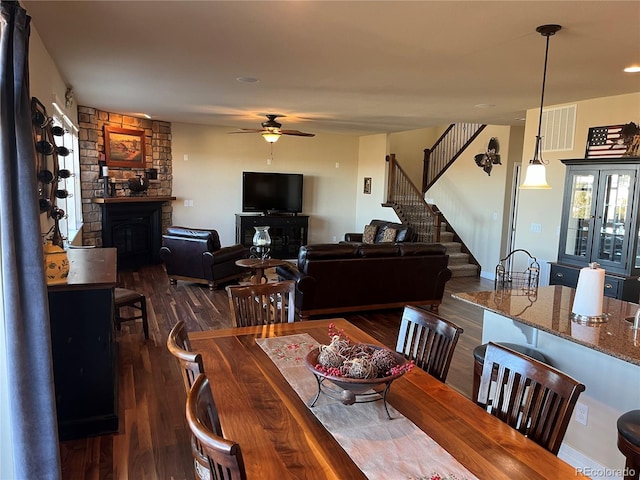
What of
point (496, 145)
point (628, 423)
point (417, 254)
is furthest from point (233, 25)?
point (496, 145)

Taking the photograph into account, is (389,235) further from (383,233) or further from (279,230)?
(279,230)

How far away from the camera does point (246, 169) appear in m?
9.35

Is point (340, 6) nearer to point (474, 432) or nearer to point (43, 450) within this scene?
point (474, 432)

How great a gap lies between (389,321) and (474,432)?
12.7ft

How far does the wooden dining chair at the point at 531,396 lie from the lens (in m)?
1.49

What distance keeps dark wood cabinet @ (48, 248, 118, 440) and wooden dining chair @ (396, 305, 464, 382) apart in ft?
5.87

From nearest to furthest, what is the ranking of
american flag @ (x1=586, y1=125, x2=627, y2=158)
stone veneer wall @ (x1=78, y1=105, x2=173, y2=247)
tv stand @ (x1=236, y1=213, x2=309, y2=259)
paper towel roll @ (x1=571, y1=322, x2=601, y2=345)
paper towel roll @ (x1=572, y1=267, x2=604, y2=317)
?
paper towel roll @ (x1=571, y1=322, x2=601, y2=345) → paper towel roll @ (x1=572, y1=267, x2=604, y2=317) → american flag @ (x1=586, y1=125, x2=627, y2=158) → stone veneer wall @ (x1=78, y1=105, x2=173, y2=247) → tv stand @ (x1=236, y1=213, x2=309, y2=259)

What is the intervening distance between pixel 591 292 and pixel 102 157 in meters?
7.57

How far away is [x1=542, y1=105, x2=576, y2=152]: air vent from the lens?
5.36m

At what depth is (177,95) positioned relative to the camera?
5.64 metres

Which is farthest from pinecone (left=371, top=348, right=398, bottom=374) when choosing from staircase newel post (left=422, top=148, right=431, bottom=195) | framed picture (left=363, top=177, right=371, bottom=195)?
A: staircase newel post (left=422, top=148, right=431, bottom=195)

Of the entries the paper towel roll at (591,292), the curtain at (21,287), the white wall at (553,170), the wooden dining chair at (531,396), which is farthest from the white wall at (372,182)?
the curtain at (21,287)

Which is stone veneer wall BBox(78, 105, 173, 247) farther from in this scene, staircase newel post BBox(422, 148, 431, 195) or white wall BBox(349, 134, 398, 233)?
staircase newel post BBox(422, 148, 431, 195)

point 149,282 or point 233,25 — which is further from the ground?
point 233,25
